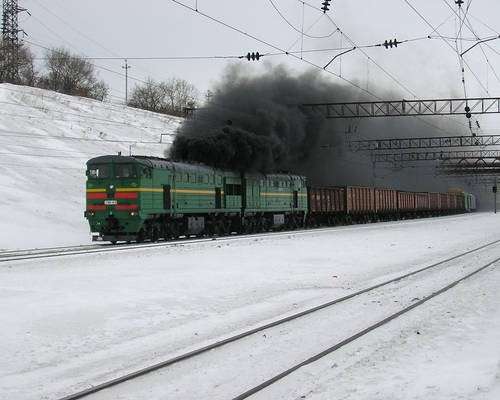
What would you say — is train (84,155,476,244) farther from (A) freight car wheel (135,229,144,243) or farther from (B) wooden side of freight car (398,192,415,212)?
(B) wooden side of freight car (398,192,415,212)

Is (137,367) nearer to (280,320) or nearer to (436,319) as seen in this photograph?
(280,320)

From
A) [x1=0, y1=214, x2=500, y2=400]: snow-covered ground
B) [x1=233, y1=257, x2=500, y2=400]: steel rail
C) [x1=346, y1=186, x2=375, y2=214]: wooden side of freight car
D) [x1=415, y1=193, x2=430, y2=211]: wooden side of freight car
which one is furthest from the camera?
[x1=415, y1=193, x2=430, y2=211]: wooden side of freight car

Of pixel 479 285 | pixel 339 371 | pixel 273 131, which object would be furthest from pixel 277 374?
pixel 273 131

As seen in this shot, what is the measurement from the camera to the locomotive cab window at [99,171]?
24.1 meters

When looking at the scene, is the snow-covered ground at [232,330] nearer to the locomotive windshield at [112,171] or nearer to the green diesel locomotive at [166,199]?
the green diesel locomotive at [166,199]

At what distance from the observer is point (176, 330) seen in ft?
26.8

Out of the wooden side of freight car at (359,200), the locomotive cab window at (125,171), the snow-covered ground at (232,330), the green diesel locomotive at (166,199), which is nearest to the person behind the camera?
the snow-covered ground at (232,330)

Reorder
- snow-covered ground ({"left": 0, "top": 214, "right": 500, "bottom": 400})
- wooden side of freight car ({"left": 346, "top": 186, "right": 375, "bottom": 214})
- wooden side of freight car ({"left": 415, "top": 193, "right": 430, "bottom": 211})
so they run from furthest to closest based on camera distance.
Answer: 1. wooden side of freight car ({"left": 415, "top": 193, "right": 430, "bottom": 211})
2. wooden side of freight car ({"left": 346, "top": 186, "right": 375, "bottom": 214})
3. snow-covered ground ({"left": 0, "top": 214, "right": 500, "bottom": 400})

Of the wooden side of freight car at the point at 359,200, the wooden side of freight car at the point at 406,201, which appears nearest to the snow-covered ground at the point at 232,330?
the wooden side of freight car at the point at 359,200

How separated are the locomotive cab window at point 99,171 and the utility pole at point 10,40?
1496 inches

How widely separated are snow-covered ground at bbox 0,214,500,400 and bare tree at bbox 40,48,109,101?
196 feet

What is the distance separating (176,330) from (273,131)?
26929 millimetres

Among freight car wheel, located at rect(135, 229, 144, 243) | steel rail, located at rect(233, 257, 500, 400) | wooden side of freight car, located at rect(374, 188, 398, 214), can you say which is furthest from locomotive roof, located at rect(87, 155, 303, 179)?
wooden side of freight car, located at rect(374, 188, 398, 214)

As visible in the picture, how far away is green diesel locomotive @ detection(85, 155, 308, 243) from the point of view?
2341 cm
